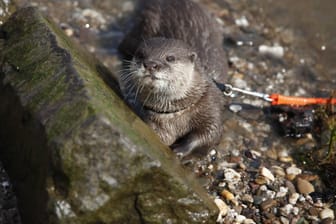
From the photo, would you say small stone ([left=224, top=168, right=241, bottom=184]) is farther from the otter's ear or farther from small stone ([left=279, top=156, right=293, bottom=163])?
the otter's ear

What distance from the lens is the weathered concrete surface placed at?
2770 millimetres

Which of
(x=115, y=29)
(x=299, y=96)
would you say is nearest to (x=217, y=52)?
(x=299, y=96)

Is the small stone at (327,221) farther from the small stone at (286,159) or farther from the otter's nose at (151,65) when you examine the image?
the otter's nose at (151,65)

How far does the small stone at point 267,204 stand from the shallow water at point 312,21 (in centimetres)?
183

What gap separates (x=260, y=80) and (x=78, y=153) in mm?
2425

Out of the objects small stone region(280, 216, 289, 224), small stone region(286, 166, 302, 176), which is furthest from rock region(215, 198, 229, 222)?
small stone region(286, 166, 302, 176)

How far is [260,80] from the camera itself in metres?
4.88

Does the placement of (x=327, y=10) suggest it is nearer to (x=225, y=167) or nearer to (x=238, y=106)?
(x=238, y=106)

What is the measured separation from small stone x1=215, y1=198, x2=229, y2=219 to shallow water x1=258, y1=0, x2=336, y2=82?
202 cm

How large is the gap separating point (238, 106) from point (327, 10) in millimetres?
1977

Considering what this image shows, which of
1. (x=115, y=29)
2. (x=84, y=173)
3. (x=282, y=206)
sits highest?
(x=84, y=173)

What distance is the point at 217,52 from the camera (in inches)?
179

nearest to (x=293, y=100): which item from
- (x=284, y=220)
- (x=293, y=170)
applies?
(x=293, y=170)

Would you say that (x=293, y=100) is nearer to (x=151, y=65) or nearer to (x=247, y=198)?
(x=247, y=198)
